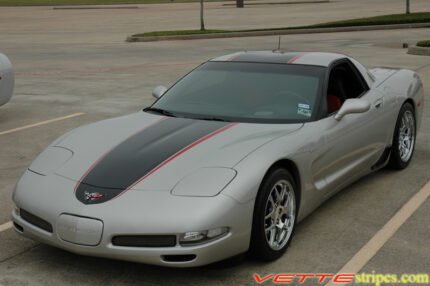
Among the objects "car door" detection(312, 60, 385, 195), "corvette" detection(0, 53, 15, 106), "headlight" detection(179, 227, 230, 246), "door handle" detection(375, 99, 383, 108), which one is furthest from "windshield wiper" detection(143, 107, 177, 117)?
"corvette" detection(0, 53, 15, 106)

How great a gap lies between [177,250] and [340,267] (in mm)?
1161

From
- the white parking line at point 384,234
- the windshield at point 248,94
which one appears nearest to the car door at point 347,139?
the windshield at point 248,94

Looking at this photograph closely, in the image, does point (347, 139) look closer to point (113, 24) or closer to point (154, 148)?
point (154, 148)

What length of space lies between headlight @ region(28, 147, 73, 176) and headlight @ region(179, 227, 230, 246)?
1.19 metres

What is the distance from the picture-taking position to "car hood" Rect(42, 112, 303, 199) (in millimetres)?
4176

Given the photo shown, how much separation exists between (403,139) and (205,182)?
3264mm

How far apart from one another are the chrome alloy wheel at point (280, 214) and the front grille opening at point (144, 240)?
2.40ft

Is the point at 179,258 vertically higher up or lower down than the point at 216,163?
lower down

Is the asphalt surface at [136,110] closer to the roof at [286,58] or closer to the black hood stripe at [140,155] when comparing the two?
the black hood stripe at [140,155]

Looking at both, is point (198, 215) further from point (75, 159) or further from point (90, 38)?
point (90, 38)

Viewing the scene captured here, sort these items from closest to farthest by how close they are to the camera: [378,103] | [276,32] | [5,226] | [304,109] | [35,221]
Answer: [35,221]
[5,226]
[304,109]
[378,103]
[276,32]

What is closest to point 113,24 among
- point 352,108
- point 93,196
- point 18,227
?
point 352,108

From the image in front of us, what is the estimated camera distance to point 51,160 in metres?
4.59

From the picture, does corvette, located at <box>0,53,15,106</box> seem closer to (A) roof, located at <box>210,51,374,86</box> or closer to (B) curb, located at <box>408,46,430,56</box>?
(A) roof, located at <box>210,51,374,86</box>
